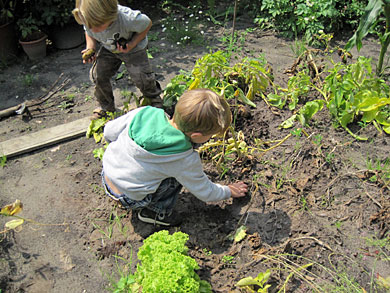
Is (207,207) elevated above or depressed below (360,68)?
below

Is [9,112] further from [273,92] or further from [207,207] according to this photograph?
[273,92]

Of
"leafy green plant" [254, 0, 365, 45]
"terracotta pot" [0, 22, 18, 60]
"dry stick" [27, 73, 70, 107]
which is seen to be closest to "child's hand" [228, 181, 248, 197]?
"dry stick" [27, 73, 70, 107]

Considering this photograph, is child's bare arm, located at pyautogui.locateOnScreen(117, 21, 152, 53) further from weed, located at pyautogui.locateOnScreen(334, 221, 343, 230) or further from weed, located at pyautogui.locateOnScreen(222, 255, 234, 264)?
weed, located at pyautogui.locateOnScreen(334, 221, 343, 230)

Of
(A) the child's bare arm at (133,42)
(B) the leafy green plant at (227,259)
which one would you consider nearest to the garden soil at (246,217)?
(B) the leafy green plant at (227,259)

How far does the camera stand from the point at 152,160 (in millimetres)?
2291

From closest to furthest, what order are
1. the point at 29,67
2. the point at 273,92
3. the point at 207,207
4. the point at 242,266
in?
the point at 242,266, the point at 207,207, the point at 273,92, the point at 29,67

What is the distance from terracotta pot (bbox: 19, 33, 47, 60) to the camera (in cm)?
489

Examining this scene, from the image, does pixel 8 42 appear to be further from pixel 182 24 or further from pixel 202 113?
pixel 202 113

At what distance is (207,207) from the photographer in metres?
2.82

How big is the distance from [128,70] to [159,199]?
1469 millimetres

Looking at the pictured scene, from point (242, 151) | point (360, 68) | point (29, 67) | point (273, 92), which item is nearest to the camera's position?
point (242, 151)

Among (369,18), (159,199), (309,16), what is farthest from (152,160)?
(309,16)

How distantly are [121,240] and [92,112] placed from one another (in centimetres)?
173

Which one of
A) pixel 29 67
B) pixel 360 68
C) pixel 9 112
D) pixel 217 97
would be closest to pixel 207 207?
pixel 217 97
